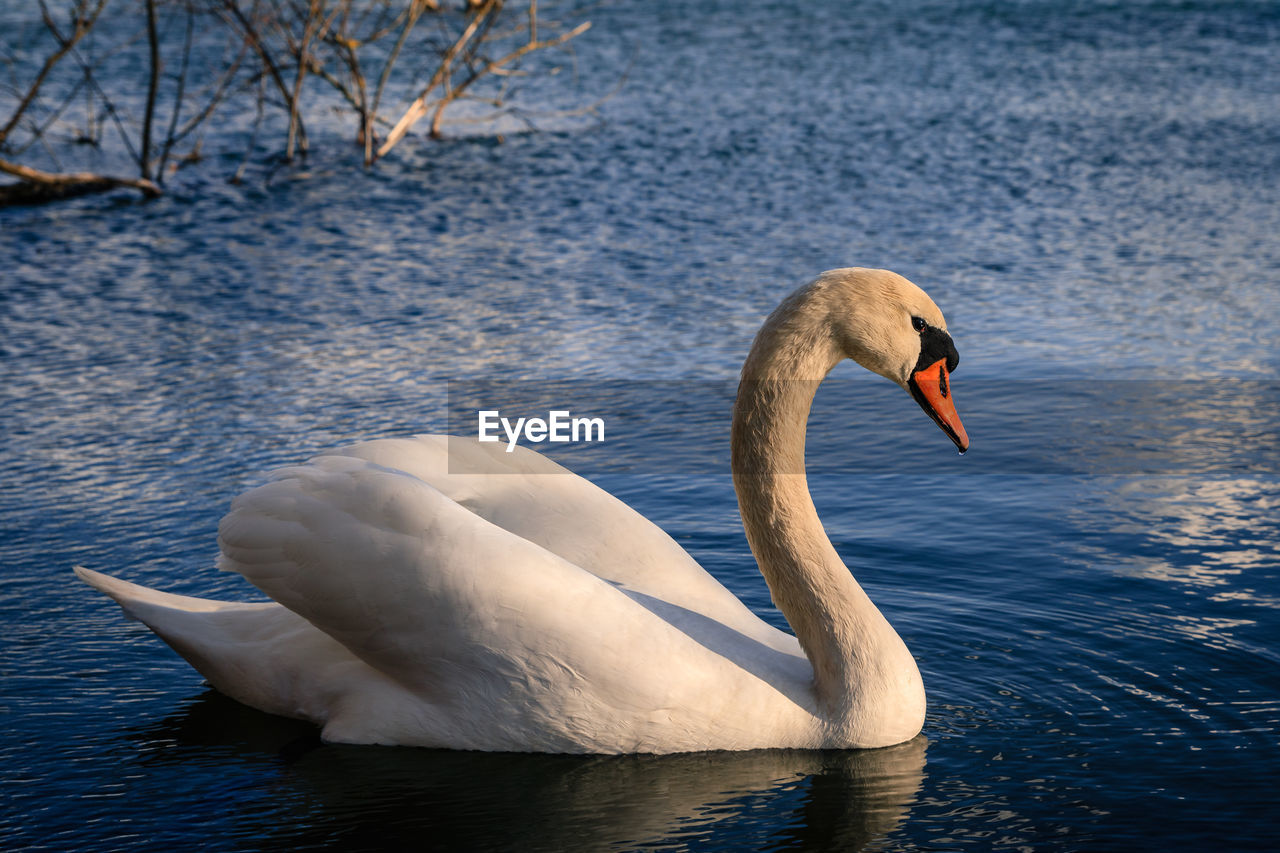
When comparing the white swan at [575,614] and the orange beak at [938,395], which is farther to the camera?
the orange beak at [938,395]

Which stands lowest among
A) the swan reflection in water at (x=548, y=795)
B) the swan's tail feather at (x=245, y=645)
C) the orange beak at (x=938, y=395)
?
the swan reflection in water at (x=548, y=795)

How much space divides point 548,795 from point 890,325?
5.27 ft

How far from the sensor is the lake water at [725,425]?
4129mm

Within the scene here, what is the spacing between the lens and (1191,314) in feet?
31.2

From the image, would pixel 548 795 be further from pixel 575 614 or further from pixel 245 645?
pixel 245 645

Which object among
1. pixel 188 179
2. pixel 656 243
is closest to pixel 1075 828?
pixel 656 243

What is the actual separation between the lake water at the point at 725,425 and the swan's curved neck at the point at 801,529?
0.78 feet

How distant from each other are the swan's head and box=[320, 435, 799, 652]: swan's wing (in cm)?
87

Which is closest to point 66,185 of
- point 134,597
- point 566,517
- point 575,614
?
point 134,597

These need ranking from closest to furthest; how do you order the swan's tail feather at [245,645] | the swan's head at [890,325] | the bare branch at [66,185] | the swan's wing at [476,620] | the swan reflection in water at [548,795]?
the swan reflection in water at [548,795] → the swan's wing at [476,620] → the swan's head at [890,325] → the swan's tail feather at [245,645] → the bare branch at [66,185]

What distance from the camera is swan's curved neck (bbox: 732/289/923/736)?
4.31 meters

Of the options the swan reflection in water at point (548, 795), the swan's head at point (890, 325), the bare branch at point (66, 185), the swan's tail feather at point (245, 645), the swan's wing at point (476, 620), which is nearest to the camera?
the swan reflection in water at point (548, 795)

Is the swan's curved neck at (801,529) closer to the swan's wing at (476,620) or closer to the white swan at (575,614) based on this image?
the white swan at (575,614)

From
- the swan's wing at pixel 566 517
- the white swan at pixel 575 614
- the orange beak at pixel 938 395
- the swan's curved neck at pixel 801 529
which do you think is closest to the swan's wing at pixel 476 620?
the white swan at pixel 575 614
